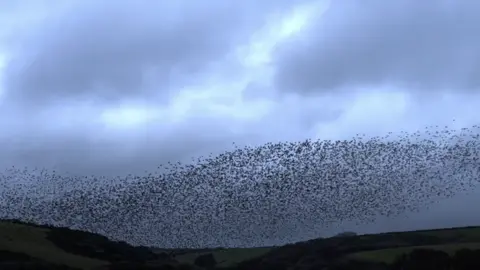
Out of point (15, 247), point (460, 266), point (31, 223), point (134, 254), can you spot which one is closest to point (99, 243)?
point (134, 254)

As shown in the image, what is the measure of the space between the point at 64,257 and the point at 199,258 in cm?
2912

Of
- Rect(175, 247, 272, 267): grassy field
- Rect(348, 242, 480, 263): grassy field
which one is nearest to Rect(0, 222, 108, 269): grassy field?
Rect(175, 247, 272, 267): grassy field

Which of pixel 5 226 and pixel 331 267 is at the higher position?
pixel 5 226

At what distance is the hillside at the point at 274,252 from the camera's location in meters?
70.7

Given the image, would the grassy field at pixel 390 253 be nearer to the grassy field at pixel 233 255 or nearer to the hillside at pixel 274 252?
the hillside at pixel 274 252

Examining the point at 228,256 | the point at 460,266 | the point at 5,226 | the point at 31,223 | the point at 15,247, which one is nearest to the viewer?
the point at 460,266

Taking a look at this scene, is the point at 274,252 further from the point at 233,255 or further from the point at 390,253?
the point at 390,253

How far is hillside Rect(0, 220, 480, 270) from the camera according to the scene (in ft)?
232

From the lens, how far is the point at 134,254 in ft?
305

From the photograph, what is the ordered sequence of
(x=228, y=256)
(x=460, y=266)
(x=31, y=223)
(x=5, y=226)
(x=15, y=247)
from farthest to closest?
(x=228, y=256), (x=31, y=223), (x=5, y=226), (x=15, y=247), (x=460, y=266)

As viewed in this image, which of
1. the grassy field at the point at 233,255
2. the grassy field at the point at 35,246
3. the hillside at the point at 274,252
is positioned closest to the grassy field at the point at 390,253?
the hillside at the point at 274,252

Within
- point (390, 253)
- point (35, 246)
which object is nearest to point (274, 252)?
point (390, 253)

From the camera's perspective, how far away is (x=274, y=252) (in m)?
98.4

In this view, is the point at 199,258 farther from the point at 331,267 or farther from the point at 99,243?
the point at 331,267
